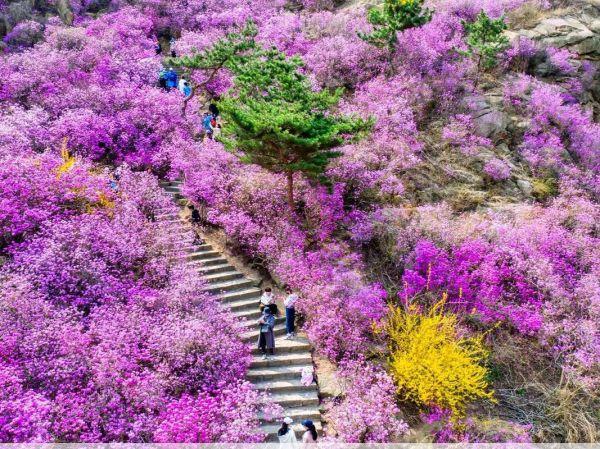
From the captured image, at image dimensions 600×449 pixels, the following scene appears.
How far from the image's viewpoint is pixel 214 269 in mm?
16094

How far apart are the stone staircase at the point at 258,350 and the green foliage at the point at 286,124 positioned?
378 cm

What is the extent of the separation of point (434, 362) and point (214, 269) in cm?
820

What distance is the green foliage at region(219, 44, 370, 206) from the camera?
13.7m

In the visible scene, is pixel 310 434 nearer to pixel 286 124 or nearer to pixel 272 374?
pixel 272 374

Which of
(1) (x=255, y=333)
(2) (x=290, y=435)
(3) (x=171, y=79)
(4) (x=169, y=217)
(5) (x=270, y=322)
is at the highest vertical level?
(3) (x=171, y=79)

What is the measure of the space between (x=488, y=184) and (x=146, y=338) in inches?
626

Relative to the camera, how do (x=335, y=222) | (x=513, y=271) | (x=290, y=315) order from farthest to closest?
(x=335, y=222), (x=513, y=271), (x=290, y=315)

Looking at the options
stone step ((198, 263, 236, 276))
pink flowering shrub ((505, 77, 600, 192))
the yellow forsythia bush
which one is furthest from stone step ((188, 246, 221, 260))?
pink flowering shrub ((505, 77, 600, 192))

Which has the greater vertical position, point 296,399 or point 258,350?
point 258,350

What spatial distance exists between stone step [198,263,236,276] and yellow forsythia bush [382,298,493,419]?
20.2ft

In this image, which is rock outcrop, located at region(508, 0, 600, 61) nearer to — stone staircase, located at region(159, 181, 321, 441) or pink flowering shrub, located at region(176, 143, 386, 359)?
pink flowering shrub, located at region(176, 143, 386, 359)

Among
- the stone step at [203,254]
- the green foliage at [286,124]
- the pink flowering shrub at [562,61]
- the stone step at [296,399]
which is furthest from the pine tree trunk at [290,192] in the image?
the pink flowering shrub at [562,61]

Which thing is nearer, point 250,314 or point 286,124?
point 286,124

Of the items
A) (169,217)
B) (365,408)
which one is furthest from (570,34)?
(365,408)
